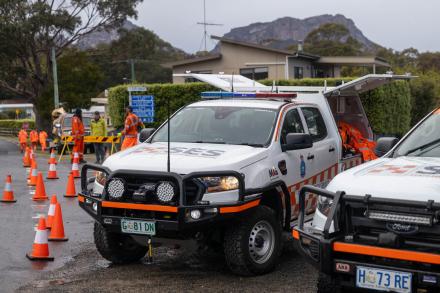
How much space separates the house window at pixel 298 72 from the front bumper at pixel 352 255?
3588 cm

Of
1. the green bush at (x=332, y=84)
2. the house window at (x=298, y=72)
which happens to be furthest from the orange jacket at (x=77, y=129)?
the house window at (x=298, y=72)

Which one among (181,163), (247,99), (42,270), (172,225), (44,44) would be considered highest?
(44,44)

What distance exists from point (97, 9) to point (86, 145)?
77.6 feet

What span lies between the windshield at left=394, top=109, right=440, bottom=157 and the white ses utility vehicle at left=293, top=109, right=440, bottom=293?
63 centimetres

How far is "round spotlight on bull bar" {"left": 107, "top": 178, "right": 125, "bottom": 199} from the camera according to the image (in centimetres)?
693

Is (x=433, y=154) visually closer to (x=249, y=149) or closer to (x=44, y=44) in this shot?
(x=249, y=149)

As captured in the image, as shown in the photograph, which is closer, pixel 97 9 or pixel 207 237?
pixel 207 237

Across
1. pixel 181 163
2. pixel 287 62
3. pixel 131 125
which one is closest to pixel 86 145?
pixel 131 125

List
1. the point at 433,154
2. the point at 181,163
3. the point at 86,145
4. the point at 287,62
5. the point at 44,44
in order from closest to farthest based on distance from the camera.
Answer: the point at 433,154
the point at 181,163
the point at 86,145
the point at 287,62
the point at 44,44

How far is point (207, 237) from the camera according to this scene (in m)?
7.13

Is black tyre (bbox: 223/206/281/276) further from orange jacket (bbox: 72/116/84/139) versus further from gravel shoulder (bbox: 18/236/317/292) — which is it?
orange jacket (bbox: 72/116/84/139)

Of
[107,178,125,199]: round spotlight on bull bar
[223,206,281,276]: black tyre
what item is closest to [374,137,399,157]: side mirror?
[223,206,281,276]: black tyre

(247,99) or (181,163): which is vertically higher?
(247,99)

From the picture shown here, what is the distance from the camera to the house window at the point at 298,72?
40997mm
